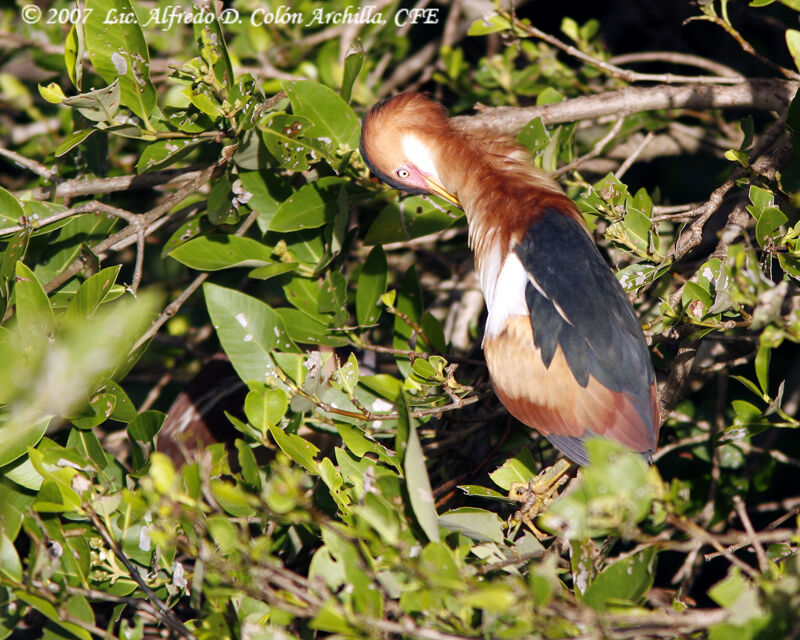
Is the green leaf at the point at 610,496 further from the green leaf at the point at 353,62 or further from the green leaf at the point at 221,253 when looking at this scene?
the green leaf at the point at 353,62

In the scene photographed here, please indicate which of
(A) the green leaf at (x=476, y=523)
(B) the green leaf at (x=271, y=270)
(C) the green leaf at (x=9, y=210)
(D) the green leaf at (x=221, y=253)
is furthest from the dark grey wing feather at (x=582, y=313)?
(C) the green leaf at (x=9, y=210)

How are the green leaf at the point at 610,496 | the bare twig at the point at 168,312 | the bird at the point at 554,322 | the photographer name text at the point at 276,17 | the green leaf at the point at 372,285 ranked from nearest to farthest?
the green leaf at the point at 610,496 → the bird at the point at 554,322 → the bare twig at the point at 168,312 → the green leaf at the point at 372,285 → the photographer name text at the point at 276,17

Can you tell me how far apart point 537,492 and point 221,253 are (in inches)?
43.7

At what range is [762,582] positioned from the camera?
1.06m

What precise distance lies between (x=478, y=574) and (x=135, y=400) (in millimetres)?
1970

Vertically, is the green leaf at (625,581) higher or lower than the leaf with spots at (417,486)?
lower

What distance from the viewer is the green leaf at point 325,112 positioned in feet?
6.79

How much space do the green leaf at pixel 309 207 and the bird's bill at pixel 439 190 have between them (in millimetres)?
320

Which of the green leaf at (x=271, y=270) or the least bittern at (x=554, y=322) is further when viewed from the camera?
the green leaf at (x=271, y=270)

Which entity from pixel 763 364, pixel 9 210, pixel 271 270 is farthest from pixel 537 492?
pixel 9 210

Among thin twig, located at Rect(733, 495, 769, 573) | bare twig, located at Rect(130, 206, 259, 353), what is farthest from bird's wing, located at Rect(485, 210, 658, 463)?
bare twig, located at Rect(130, 206, 259, 353)

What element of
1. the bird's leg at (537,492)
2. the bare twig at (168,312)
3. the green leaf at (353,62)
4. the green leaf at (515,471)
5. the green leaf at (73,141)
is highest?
the green leaf at (353,62)

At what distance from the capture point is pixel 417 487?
1.38m

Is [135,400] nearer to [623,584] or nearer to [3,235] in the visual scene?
[3,235]
